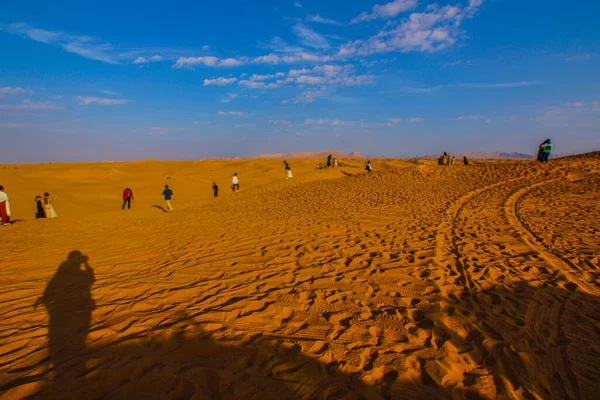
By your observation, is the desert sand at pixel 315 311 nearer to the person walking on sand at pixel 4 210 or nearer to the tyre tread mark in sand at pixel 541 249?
the tyre tread mark in sand at pixel 541 249

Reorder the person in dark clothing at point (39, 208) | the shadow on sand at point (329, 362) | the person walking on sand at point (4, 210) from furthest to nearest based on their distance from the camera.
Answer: the person in dark clothing at point (39, 208) → the person walking on sand at point (4, 210) → the shadow on sand at point (329, 362)

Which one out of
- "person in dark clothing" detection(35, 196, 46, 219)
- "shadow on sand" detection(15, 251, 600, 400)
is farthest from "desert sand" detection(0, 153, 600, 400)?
"person in dark clothing" detection(35, 196, 46, 219)

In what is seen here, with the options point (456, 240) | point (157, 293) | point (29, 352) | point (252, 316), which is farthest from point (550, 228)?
point (29, 352)

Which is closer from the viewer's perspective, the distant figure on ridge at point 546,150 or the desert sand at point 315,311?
the desert sand at point 315,311

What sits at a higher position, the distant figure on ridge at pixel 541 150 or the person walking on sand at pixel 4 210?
the distant figure on ridge at pixel 541 150

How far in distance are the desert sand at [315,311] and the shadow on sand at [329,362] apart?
2cm

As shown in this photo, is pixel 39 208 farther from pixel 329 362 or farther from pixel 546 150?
pixel 546 150

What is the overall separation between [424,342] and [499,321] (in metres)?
1.05

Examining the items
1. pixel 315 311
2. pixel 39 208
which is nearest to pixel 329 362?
pixel 315 311

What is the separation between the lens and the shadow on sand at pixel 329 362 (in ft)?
8.09

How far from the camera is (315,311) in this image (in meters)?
3.76

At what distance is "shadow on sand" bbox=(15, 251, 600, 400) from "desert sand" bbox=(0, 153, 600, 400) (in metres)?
0.02

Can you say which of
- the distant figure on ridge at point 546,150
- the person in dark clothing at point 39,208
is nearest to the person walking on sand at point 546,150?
the distant figure on ridge at point 546,150

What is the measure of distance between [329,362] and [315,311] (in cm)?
98
